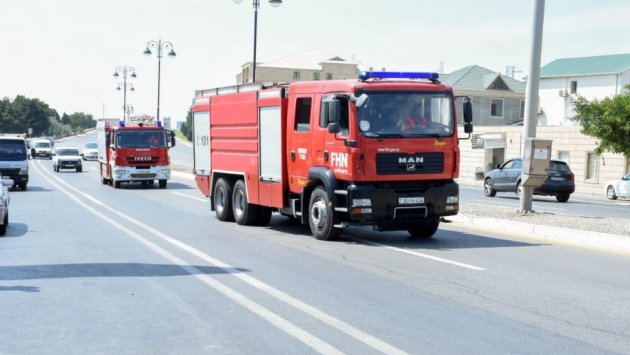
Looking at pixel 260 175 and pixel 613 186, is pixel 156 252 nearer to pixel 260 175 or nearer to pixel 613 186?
pixel 260 175

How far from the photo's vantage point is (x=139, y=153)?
33.4 m

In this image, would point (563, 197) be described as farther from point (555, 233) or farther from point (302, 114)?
point (302, 114)

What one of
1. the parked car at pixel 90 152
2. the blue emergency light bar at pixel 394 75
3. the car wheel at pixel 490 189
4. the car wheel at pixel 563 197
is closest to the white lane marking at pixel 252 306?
the blue emergency light bar at pixel 394 75

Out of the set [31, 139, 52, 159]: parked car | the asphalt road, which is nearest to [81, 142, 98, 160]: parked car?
[31, 139, 52, 159]: parked car

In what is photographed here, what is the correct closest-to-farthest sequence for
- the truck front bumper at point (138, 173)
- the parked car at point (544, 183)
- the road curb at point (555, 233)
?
the road curb at point (555, 233) < the parked car at point (544, 183) < the truck front bumper at point (138, 173)

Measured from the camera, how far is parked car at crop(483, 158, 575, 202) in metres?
29.7

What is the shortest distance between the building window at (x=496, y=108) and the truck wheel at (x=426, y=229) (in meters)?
67.5

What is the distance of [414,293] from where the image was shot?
8.52 m

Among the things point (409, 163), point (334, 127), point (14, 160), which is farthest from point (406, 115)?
point (14, 160)

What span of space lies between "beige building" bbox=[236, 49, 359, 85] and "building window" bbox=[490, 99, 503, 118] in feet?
124

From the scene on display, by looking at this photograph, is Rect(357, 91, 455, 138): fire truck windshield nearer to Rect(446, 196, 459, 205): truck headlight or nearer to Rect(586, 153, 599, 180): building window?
Rect(446, 196, 459, 205): truck headlight

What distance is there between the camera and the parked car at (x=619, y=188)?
3447 centimetres

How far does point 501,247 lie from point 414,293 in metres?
4.80

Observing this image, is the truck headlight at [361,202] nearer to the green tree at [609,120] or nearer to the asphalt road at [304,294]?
the asphalt road at [304,294]
